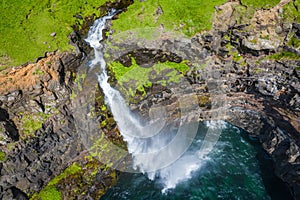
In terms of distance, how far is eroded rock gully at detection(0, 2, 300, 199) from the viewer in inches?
762

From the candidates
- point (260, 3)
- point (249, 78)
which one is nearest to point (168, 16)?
point (260, 3)

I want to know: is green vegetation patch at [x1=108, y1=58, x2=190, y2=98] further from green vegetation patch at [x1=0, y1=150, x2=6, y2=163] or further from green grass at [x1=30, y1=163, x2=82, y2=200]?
green vegetation patch at [x1=0, y1=150, x2=6, y2=163]

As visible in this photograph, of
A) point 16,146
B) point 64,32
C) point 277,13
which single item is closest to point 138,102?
point 64,32

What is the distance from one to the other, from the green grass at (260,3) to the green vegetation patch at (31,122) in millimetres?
17850

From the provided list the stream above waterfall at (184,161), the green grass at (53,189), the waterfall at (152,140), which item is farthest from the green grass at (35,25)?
the green grass at (53,189)

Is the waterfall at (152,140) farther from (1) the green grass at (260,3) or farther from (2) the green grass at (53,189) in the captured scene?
(1) the green grass at (260,3)

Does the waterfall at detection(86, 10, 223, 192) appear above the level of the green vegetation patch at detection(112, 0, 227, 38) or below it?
below

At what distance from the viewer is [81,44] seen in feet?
72.4

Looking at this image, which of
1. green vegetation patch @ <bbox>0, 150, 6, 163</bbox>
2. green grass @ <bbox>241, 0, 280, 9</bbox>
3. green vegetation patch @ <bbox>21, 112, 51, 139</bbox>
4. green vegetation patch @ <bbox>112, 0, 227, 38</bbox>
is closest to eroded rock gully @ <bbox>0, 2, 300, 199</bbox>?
green vegetation patch @ <bbox>21, 112, 51, 139</bbox>

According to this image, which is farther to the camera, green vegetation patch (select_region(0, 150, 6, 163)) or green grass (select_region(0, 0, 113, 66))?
green grass (select_region(0, 0, 113, 66))

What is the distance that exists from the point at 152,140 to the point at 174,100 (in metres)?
3.78

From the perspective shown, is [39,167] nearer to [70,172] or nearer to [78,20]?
[70,172]

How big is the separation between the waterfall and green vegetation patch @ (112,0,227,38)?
167cm

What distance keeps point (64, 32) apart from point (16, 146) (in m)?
8.76
